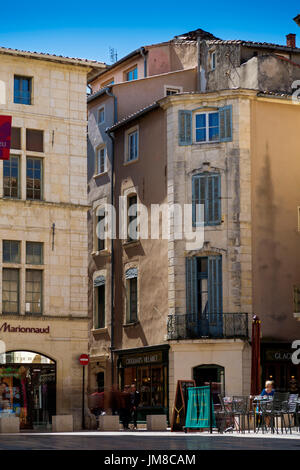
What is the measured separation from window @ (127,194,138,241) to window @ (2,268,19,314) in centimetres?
897

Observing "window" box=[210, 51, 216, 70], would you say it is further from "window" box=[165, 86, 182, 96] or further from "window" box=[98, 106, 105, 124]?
"window" box=[98, 106, 105, 124]

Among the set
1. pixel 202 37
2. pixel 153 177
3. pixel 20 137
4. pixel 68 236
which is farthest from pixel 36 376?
pixel 202 37

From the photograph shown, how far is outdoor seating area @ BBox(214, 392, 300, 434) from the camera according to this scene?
88.6 feet

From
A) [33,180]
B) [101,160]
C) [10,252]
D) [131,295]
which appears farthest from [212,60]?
[10,252]

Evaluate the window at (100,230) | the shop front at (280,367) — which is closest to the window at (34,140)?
the window at (100,230)

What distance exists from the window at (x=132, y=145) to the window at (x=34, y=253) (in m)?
9.56

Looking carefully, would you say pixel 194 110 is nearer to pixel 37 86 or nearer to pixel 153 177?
pixel 153 177

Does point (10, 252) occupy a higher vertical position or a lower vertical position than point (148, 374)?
higher

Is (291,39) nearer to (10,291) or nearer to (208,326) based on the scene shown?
(208,326)

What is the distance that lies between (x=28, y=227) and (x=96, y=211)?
11.2m

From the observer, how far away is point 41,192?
37.5m

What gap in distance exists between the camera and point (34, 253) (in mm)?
36938

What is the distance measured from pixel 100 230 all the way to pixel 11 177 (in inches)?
422

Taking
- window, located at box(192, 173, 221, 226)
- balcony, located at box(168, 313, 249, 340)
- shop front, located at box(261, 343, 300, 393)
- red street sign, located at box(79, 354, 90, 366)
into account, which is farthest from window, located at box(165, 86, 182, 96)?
red street sign, located at box(79, 354, 90, 366)
